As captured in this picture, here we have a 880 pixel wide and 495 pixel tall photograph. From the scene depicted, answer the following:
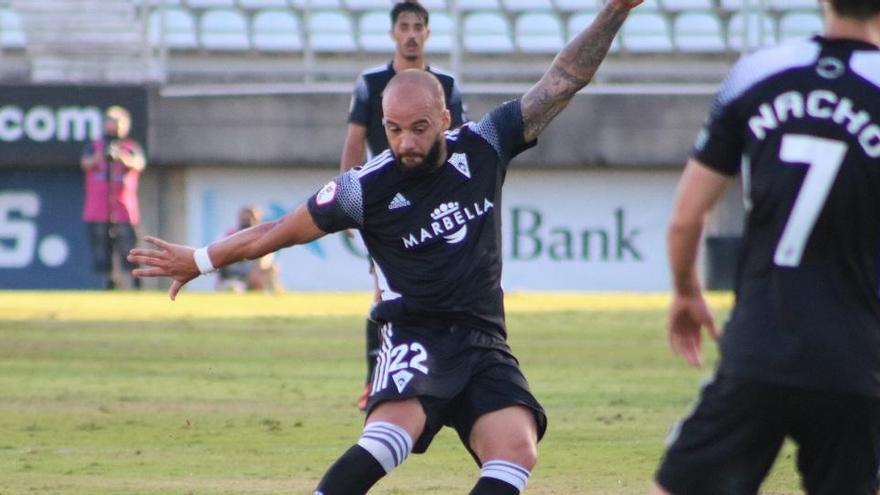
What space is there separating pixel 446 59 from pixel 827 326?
24384mm

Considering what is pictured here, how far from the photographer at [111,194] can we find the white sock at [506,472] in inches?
729

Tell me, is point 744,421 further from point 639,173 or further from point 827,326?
point 639,173

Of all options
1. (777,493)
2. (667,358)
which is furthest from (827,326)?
(667,358)

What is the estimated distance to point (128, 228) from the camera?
25.6 m

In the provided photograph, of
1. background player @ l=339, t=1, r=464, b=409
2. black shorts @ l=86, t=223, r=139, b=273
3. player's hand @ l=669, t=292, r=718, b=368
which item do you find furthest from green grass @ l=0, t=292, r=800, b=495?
player's hand @ l=669, t=292, r=718, b=368

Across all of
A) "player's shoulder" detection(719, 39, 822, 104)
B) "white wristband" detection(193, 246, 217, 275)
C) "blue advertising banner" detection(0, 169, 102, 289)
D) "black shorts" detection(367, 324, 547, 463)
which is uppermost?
"player's shoulder" detection(719, 39, 822, 104)

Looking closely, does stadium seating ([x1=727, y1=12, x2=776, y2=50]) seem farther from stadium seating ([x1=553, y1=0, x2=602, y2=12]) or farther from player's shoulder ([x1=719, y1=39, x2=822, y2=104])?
player's shoulder ([x1=719, y1=39, x2=822, y2=104])

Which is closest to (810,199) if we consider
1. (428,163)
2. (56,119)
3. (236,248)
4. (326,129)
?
(428,163)

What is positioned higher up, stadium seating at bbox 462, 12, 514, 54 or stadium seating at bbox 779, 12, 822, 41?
stadium seating at bbox 779, 12, 822, 41

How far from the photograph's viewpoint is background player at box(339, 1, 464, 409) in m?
11.2

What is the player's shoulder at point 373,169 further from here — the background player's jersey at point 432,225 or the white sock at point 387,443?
the white sock at point 387,443

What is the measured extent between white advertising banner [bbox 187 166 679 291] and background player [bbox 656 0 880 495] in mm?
23718

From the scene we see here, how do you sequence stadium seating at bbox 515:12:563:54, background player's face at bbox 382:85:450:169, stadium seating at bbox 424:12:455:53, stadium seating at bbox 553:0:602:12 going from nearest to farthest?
background player's face at bbox 382:85:450:169
stadium seating at bbox 424:12:455:53
stadium seating at bbox 515:12:563:54
stadium seating at bbox 553:0:602:12

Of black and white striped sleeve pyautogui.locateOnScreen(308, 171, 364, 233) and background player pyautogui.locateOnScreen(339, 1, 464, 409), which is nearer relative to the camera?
black and white striped sleeve pyautogui.locateOnScreen(308, 171, 364, 233)
